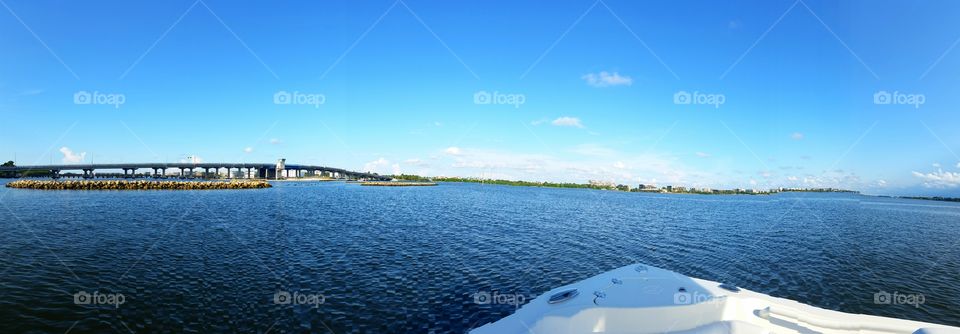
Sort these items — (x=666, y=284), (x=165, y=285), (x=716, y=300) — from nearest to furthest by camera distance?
(x=716, y=300) < (x=666, y=284) < (x=165, y=285)

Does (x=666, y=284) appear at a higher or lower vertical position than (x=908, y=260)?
higher

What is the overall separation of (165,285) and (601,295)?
19887 millimetres

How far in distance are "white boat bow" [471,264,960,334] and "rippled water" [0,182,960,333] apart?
398 cm

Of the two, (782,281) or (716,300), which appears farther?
(782,281)

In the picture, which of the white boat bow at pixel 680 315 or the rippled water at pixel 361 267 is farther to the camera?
the rippled water at pixel 361 267

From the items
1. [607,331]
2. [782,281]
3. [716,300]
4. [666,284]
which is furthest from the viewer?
[782,281]

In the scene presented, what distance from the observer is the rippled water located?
15188 millimetres

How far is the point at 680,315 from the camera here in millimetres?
11461

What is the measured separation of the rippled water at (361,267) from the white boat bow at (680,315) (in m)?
3.98

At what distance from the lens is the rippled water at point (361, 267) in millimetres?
15188

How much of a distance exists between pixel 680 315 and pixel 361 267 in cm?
1768

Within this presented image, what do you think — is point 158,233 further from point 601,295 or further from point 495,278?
point 601,295

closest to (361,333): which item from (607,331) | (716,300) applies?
(607,331)

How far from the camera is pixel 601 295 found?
43.4 feet
